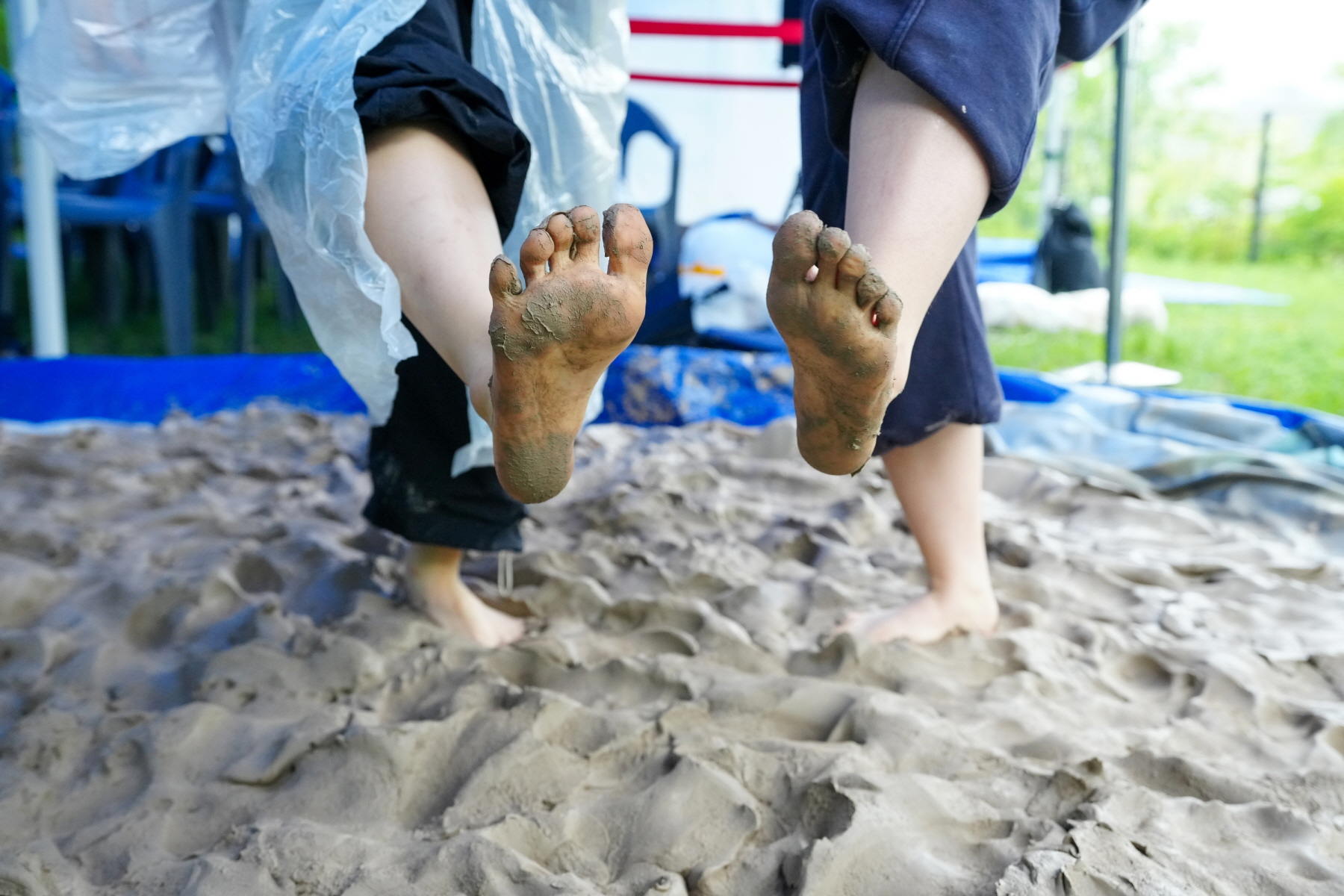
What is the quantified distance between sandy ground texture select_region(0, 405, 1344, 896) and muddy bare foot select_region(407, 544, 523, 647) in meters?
0.03

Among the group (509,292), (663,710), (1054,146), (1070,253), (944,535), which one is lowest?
(663,710)

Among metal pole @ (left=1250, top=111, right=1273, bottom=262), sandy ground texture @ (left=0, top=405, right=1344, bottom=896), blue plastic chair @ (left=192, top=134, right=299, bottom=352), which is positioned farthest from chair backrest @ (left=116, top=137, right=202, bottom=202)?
metal pole @ (left=1250, top=111, right=1273, bottom=262)

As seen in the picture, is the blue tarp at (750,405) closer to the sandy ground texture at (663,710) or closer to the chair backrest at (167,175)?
the sandy ground texture at (663,710)

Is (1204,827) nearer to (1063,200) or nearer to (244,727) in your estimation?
(244,727)

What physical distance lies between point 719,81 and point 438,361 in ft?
8.92

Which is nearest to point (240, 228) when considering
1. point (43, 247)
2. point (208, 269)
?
point (208, 269)

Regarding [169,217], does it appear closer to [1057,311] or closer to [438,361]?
[438,361]

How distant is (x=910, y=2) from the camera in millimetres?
815

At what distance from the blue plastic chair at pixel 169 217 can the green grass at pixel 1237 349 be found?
9.20 ft

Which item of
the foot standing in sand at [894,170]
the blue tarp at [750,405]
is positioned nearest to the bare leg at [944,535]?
the foot standing in sand at [894,170]

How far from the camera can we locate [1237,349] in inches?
165

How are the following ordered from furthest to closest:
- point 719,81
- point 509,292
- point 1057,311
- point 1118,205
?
point 1057,311, point 719,81, point 1118,205, point 509,292

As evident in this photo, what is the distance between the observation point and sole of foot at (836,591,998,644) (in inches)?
48.1

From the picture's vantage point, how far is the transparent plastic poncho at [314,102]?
0.92 metres
